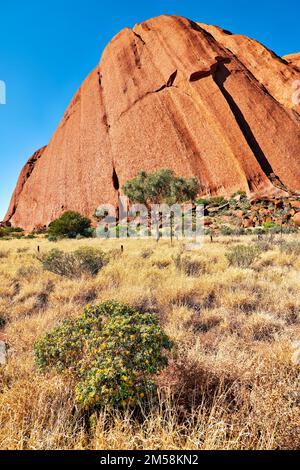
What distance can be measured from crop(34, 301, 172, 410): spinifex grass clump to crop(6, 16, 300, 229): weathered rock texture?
34.8m

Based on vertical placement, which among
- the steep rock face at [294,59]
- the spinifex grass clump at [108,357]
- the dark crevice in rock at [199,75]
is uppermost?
the steep rock face at [294,59]

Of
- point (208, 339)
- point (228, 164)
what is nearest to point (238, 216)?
point (228, 164)

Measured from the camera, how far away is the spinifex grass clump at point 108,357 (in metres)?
2.33

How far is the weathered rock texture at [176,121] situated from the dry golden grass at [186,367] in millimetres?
31555

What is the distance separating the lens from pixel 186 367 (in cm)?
298

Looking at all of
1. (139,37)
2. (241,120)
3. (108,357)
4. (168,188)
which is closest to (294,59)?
(241,120)

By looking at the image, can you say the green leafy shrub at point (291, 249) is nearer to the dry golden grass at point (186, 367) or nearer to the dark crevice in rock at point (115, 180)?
the dry golden grass at point (186, 367)

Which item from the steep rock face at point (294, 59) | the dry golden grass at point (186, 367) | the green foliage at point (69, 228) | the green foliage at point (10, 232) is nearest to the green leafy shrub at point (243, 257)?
the dry golden grass at point (186, 367)

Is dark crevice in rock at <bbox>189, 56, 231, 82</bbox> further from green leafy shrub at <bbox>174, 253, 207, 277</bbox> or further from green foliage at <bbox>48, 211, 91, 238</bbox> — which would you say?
green leafy shrub at <bbox>174, 253, 207, 277</bbox>

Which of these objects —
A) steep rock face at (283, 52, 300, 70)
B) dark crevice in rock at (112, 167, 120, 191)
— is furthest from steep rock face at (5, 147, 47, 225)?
steep rock face at (283, 52, 300, 70)

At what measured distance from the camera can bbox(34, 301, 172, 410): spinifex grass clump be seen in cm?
233

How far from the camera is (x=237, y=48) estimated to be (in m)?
48.7
